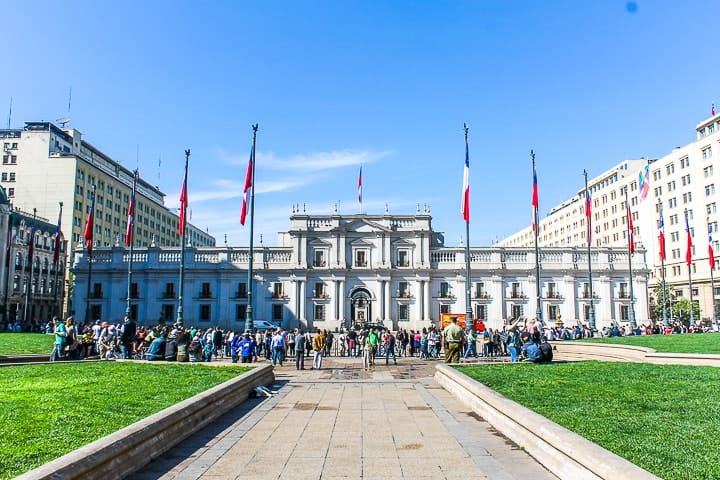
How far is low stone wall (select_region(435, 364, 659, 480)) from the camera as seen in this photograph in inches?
223

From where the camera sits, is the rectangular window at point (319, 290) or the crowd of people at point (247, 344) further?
the rectangular window at point (319, 290)

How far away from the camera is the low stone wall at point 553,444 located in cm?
566

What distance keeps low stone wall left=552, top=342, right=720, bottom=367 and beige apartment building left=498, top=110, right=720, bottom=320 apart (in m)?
35.0

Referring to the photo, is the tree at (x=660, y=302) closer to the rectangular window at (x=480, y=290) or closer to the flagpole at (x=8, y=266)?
the rectangular window at (x=480, y=290)

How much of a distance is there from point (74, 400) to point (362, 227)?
5614cm

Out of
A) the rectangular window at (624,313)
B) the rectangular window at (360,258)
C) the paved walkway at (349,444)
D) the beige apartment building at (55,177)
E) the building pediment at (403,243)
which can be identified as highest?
the beige apartment building at (55,177)

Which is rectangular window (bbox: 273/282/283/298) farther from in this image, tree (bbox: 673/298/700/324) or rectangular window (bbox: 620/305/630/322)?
tree (bbox: 673/298/700/324)

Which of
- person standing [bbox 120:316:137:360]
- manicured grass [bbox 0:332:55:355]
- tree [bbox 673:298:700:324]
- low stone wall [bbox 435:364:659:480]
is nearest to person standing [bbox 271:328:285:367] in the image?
person standing [bbox 120:316:137:360]

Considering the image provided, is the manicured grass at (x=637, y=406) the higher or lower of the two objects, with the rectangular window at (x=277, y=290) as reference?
lower

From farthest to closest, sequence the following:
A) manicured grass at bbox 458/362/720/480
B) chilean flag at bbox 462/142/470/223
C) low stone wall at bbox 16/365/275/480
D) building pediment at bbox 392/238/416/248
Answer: building pediment at bbox 392/238/416/248 → chilean flag at bbox 462/142/470/223 → manicured grass at bbox 458/362/720/480 → low stone wall at bbox 16/365/275/480

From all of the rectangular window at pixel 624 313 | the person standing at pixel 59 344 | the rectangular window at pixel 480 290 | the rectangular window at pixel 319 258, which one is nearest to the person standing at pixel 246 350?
the person standing at pixel 59 344

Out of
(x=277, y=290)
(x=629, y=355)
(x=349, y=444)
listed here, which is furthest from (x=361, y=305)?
(x=349, y=444)

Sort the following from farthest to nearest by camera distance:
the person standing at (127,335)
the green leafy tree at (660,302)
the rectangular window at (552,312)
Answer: the green leafy tree at (660,302)
the rectangular window at (552,312)
the person standing at (127,335)

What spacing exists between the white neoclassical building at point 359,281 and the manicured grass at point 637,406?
4751cm
